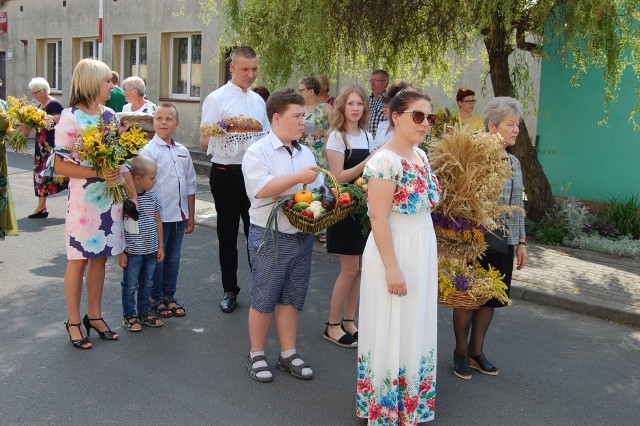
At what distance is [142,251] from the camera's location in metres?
5.45

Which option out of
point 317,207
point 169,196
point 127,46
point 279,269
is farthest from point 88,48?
point 317,207

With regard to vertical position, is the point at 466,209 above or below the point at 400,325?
above

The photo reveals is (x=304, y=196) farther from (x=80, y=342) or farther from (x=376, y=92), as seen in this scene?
(x=376, y=92)

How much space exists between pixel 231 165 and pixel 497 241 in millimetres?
2535

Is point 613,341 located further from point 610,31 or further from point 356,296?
point 610,31

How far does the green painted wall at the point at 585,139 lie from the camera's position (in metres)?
10.9

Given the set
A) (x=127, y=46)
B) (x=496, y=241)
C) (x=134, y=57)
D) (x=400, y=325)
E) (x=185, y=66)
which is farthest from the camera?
(x=127, y=46)

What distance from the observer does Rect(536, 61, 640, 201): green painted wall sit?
10.9 meters

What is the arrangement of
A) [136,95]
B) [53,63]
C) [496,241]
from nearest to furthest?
[496,241] < [136,95] < [53,63]

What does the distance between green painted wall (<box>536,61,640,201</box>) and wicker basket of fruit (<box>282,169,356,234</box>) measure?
25.4ft

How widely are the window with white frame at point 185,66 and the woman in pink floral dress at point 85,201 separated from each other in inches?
536

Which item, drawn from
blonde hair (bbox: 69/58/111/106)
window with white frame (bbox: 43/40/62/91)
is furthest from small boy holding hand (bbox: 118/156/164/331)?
window with white frame (bbox: 43/40/62/91)

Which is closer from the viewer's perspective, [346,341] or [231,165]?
[346,341]

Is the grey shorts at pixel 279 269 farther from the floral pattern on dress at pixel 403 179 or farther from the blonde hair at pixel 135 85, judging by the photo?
the blonde hair at pixel 135 85
